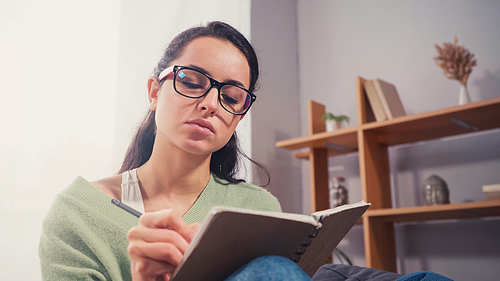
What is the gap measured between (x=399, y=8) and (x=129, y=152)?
191 cm

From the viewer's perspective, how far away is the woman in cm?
76

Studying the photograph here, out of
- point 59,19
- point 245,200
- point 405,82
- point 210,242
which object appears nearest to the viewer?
point 210,242

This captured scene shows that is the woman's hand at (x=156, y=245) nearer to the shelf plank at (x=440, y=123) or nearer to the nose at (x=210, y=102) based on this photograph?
the nose at (x=210, y=102)

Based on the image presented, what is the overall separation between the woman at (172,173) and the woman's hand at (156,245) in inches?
1.0

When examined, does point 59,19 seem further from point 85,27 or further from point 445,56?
point 445,56

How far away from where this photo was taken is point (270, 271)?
1.64 ft

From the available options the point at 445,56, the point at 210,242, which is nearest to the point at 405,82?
the point at 445,56

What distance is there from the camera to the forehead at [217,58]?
910mm

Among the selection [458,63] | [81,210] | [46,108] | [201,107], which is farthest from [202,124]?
[458,63]

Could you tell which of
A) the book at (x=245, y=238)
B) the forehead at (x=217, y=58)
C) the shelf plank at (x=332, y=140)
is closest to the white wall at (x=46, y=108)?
the forehead at (x=217, y=58)

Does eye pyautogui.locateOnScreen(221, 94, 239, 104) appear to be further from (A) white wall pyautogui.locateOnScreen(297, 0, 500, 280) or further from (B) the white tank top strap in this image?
(A) white wall pyautogui.locateOnScreen(297, 0, 500, 280)

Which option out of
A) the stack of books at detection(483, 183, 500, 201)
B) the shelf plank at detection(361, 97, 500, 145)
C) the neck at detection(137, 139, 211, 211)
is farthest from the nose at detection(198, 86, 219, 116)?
the stack of books at detection(483, 183, 500, 201)

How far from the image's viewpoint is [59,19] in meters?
1.57

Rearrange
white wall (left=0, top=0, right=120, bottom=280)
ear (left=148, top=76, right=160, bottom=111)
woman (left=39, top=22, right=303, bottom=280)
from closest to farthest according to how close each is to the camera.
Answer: woman (left=39, top=22, right=303, bottom=280)
ear (left=148, top=76, right=160, bottom=111)
white wall (left=0, top=0, right=120, bottom=280)
